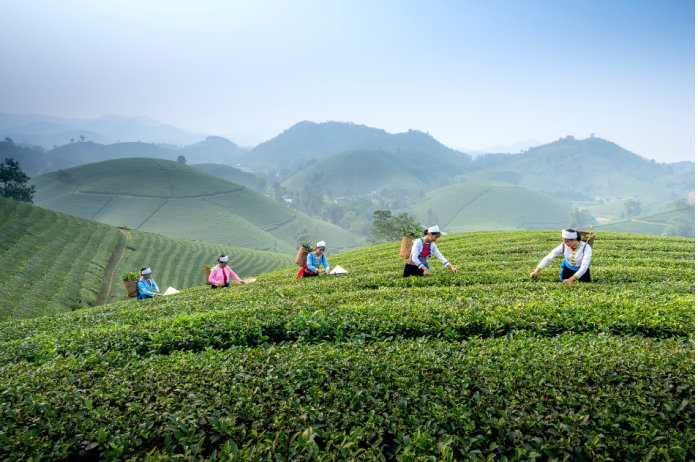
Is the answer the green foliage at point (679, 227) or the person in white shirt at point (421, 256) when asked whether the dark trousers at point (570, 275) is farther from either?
the green foliage at point (679, 227)

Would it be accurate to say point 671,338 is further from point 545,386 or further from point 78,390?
point 78,390

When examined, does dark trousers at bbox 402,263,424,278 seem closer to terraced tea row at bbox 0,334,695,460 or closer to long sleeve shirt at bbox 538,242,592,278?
long sleeve shirt at bbox 538,242,592,278

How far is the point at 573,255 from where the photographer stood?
30.7 feet

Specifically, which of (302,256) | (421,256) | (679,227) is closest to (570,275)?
(421,256)

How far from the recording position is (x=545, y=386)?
14.7ft

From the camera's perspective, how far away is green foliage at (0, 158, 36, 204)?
7269 centimetres

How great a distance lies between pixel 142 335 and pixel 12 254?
29785mm

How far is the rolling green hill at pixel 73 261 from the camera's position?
22953 millimetres

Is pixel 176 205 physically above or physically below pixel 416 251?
above

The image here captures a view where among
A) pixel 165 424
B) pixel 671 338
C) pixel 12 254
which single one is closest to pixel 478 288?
pixel 671 338

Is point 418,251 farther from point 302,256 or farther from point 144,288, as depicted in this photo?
point 144,288

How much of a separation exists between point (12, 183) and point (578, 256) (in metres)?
109

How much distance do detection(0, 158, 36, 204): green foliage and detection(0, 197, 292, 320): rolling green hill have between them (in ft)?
166

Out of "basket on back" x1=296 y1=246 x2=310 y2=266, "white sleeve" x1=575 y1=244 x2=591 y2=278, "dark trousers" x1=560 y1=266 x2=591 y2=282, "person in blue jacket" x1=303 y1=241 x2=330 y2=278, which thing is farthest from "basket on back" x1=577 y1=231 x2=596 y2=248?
"basket on back" x1=296 y1=246 x2=310 y2=266
